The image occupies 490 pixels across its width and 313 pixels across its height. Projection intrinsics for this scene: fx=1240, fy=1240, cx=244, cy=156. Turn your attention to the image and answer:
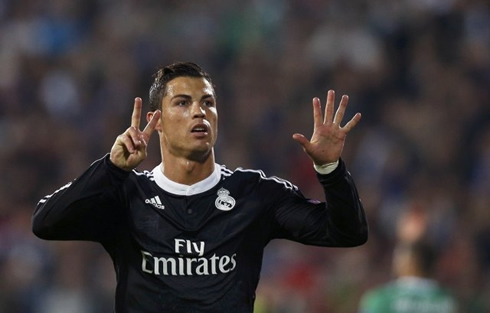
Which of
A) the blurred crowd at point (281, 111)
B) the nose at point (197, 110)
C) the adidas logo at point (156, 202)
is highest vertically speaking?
the blurred crowd at point (281, 111)

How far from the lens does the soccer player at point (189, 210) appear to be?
16.0 feet

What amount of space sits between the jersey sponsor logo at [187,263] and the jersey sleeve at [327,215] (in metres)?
0.30

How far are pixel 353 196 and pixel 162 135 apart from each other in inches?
35.3

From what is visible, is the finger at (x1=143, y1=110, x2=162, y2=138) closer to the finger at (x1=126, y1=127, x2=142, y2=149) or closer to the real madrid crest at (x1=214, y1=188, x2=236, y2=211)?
the finger at (x1=126, y1=127, x2=142, y2=149)

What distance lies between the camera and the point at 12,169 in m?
11.0

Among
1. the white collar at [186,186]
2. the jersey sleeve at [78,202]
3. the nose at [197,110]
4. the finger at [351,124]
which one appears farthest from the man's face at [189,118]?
the finger at [351,124]

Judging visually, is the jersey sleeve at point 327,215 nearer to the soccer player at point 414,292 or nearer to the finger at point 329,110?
the finger at point 329,110

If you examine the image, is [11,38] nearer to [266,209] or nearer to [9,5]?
[9,5]

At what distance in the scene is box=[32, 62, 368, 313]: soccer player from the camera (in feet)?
16.0

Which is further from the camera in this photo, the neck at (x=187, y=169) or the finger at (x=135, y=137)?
the neck at (x=187, y=169)

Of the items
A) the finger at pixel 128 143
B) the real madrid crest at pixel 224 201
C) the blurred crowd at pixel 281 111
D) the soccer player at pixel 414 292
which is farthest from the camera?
the blurred crowd at pixel 281 111

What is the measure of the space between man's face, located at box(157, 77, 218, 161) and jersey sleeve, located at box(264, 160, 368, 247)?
0.37 meters

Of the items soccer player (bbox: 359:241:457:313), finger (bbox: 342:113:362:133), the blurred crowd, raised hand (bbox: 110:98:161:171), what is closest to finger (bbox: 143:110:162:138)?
raised hand (bbox: 110:98:161:171)

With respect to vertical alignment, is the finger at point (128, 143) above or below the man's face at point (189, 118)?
below
